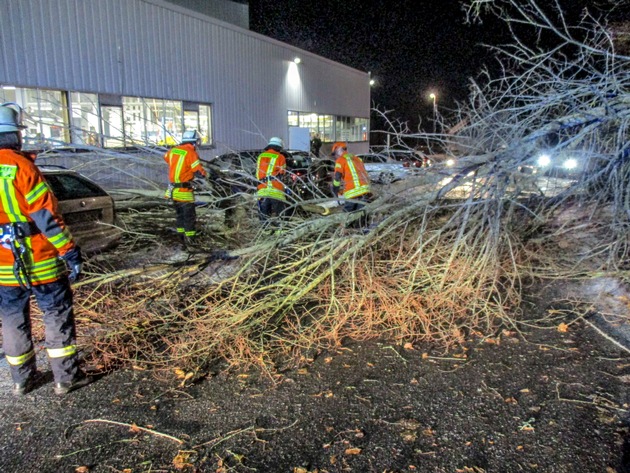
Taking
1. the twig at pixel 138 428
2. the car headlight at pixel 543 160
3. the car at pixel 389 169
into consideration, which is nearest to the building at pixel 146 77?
the car at pixel 389 169

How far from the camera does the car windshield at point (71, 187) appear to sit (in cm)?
567

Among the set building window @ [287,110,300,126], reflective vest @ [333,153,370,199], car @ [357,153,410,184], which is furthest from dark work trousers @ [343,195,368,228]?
building window @ [287,110,300,126]

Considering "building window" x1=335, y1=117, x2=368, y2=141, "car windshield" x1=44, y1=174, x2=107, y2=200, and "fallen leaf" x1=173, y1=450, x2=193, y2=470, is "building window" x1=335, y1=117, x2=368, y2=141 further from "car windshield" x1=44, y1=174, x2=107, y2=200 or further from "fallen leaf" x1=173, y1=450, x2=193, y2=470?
"fallen leaf" x1=173, y1=450, x2=193, y2=470

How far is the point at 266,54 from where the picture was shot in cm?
1764

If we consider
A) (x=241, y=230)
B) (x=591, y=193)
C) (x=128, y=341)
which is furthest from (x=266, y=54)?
(x=128, y=341)

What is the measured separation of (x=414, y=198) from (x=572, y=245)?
246 cm

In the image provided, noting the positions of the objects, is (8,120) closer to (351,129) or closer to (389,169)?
(389,169)

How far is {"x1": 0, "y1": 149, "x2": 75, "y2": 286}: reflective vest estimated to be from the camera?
3115 mm

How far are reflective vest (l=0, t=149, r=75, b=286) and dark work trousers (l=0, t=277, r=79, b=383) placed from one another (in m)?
0.11

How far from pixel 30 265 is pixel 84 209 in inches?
110

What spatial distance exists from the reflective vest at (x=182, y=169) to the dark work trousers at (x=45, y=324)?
134 inches

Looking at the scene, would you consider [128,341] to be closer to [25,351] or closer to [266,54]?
[25,351]

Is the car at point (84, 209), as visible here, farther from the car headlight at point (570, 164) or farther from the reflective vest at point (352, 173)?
the car headlight at point (570, 164)

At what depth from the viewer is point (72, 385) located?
11.1 ft
